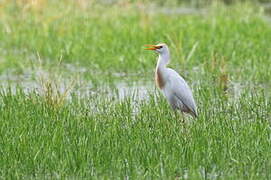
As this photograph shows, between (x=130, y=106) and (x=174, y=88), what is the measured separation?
0.82m

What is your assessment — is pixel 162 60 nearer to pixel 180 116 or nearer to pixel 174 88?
pixel 174 88

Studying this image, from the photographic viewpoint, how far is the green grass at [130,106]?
5676 mm

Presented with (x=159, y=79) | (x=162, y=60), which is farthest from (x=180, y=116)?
(x=162, y=60)

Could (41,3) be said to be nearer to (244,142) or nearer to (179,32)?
(179,32)

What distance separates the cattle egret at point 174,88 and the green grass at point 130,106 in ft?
0.50

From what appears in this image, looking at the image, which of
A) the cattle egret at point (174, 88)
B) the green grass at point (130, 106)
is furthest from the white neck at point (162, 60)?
the green grass at point (130, 106)

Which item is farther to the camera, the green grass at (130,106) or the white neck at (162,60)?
the white neck at (162,60)

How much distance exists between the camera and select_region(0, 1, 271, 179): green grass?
5676 mm

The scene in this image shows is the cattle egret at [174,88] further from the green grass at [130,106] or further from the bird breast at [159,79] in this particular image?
the green grass at [130,106]

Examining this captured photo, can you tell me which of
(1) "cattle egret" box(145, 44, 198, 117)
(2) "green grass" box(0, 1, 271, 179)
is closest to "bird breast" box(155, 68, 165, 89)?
(1) "cattle egret" box(145, 44, 198, 117)

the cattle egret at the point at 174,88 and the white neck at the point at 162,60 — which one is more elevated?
the white neck at the point at 162,60

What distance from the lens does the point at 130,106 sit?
7652 millimetres

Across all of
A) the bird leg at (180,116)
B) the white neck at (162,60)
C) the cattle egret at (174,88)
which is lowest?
the bird leg at (180,116)

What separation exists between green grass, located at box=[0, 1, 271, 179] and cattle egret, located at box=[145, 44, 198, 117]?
0.50 feet
